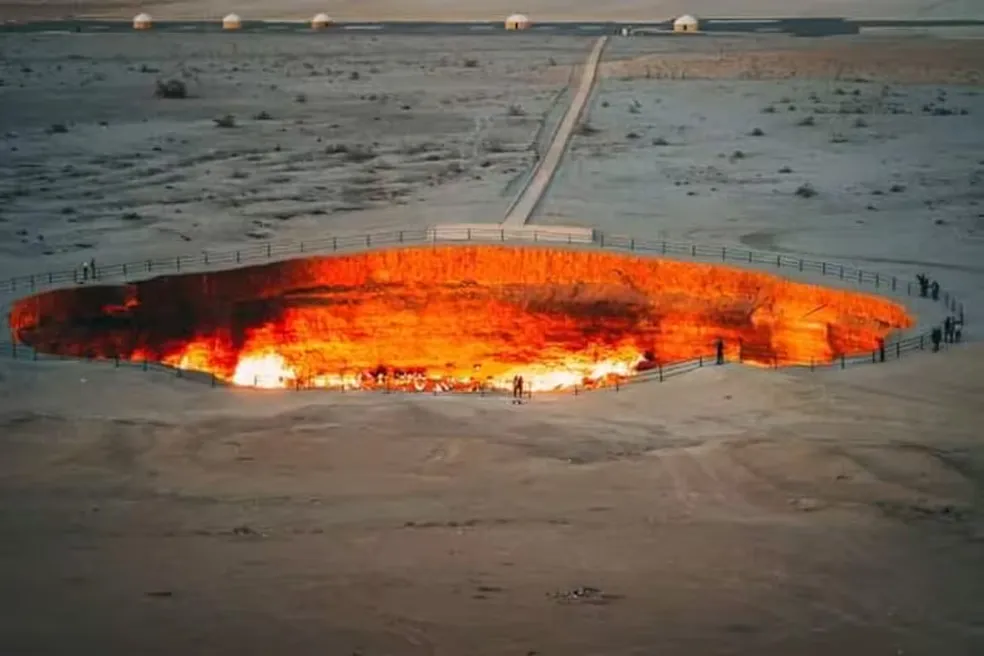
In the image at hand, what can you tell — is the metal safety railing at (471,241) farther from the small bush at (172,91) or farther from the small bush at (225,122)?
the small bush at (172,91)

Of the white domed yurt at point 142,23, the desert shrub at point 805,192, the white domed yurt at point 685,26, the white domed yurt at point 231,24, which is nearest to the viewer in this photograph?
the desert shrub at point 805,192

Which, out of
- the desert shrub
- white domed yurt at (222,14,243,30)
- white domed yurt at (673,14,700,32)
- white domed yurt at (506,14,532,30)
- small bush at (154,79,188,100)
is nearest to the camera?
the desert shrub

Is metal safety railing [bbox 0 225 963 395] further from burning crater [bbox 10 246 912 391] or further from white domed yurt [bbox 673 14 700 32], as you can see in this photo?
white domed yurt [bbox 673 14 700 32]

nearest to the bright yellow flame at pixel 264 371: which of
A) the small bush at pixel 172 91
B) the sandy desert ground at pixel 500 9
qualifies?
the small bush at pixel 172 91

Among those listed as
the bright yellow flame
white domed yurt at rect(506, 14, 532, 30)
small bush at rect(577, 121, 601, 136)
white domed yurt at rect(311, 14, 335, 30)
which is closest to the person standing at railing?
the bright yellow flame

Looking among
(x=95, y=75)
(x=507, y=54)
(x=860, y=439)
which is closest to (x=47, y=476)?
(x=860, y=439)

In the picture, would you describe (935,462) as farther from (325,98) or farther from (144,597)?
(325,98)

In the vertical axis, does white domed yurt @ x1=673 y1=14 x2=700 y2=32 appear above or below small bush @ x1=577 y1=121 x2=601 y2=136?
above
